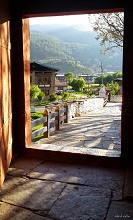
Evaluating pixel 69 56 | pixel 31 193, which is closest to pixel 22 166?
pixel 31 193

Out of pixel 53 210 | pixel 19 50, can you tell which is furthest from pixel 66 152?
pixel 19 50

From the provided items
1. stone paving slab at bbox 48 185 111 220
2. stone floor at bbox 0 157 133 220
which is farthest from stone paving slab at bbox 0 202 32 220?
stone paving slab at bbox 48 185 111 220

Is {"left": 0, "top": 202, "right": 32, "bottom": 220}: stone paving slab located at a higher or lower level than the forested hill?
lower

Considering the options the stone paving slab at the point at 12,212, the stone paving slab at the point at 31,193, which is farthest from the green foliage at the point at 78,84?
the stone paving slab at the point at 12,212

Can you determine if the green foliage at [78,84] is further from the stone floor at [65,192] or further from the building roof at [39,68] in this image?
the stone floor at [65,192]

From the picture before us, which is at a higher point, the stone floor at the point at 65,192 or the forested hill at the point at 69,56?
the forested hill at the point at 69,56

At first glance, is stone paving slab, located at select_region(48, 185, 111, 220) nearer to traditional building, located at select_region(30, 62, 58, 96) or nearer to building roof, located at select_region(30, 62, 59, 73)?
building roof, located at select_region(30, 62, 59, 73)

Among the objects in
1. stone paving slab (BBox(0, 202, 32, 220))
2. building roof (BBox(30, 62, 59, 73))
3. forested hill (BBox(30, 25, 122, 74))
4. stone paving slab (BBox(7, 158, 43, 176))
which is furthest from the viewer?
Result: forested hill (BBox(30, 25, 122, 74))

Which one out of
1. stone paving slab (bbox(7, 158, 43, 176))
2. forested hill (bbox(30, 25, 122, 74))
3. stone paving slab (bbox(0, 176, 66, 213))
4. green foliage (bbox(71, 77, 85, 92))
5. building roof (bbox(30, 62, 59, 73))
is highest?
forested hill (bbox(30, 25, 122, 74))

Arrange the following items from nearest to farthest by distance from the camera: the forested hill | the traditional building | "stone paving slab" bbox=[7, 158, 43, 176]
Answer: "stone paving slab" bbox=[7, 158, 43, 176] < the traditional building < the forested hill

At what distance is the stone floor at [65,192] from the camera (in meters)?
2.23

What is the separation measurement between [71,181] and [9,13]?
271 cm

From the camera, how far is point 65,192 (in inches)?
105

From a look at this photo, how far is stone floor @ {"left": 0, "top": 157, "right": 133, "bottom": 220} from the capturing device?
223 centimetres
